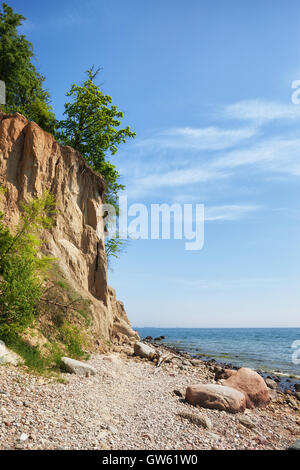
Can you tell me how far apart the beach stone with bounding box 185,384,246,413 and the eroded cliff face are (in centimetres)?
763

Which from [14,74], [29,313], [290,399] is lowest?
[290,399]

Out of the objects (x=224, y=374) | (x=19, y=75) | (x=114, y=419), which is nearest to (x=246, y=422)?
(x=114, y=419)

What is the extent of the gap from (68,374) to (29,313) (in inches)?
96.2

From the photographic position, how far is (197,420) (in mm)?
8422

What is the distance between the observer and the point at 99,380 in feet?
34.4

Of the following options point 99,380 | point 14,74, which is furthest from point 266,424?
point 14,74

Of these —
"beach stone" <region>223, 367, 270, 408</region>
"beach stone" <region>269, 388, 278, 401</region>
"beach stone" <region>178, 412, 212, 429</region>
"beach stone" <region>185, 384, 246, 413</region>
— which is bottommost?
"beach stone" <region>269, 388, 278, 401</region>

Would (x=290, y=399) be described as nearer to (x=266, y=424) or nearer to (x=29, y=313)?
(x=266, y=424)

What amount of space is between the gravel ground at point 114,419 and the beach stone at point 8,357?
40 cm

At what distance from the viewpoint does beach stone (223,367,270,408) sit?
12.3m

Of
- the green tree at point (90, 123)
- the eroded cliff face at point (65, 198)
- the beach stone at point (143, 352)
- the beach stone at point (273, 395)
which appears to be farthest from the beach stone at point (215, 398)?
the green tree at point (90, 123)

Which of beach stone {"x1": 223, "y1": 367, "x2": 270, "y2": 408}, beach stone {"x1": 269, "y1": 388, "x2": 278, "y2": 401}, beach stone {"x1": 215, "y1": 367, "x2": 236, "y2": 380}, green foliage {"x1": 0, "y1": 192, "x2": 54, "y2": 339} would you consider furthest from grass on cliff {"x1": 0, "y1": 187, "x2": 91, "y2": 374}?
beach stone {"x1": 269, "y1": 388, "x2": 278, "y2": 401}

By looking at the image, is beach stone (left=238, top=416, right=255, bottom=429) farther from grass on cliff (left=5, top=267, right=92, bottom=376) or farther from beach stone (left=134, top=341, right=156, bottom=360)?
beach stone (left=134, top=341, right=156, bottom=360)

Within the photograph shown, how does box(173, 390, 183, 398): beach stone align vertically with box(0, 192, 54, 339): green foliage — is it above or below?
below
